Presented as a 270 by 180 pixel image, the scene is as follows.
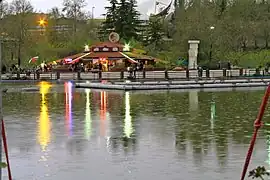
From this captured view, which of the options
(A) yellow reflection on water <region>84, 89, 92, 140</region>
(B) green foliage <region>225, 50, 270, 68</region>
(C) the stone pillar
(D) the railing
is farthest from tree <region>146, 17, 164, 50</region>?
(A) yellow reflection on water <region>84, 89, 92, 140</region>

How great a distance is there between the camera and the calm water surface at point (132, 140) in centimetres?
1125

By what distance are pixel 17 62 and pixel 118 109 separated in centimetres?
5094

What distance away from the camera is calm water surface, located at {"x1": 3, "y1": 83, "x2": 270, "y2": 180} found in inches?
443

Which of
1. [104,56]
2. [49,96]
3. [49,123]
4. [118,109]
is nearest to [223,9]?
[104,56]

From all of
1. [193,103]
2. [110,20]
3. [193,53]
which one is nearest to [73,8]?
[110,20]

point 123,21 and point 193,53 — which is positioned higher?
point 123,21

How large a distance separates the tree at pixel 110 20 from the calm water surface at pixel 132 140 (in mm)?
60520

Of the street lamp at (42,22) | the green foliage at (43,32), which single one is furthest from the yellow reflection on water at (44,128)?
the street lamp at (42,22)

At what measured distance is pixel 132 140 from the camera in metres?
15.2

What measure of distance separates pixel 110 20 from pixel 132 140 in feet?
239

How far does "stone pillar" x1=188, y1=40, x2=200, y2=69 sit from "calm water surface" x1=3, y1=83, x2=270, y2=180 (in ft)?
120

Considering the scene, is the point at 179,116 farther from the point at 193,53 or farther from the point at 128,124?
the point at 193,53

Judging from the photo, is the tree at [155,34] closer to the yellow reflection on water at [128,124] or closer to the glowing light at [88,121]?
the glowing light at [88,121]

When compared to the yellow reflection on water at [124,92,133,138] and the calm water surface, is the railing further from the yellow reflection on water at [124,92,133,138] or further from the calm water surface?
the yellow reflection on water at [124,92,133,138]
